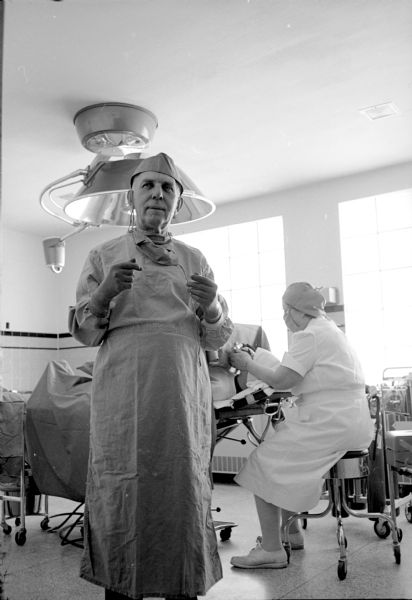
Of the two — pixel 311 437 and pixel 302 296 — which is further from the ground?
pixel 302 296

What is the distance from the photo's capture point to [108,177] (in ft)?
5.49

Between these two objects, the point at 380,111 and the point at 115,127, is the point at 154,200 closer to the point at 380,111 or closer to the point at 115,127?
the point at 380,111

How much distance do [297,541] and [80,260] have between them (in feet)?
3.44

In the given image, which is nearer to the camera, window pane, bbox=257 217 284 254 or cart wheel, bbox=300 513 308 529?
window pane, bbox=257 217 284 254

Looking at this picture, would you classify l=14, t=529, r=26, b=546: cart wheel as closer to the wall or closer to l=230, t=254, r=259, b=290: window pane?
the wall

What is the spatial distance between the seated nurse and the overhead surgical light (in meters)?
0.52

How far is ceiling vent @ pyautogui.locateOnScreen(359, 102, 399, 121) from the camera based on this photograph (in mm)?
1434

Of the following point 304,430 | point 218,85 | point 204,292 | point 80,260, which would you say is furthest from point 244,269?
point 218,85

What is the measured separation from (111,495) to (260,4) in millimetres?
1250

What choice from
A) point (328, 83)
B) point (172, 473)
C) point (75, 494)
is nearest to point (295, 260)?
point (172, 473)

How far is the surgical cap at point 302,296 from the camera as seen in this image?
1267mm

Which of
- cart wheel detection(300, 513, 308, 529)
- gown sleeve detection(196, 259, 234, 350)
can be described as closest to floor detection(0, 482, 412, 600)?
cart wheel detection(300, 513, 308, 529)

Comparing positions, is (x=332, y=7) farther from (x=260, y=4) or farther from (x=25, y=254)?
(x=25, y=254)

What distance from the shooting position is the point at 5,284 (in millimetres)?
1156
